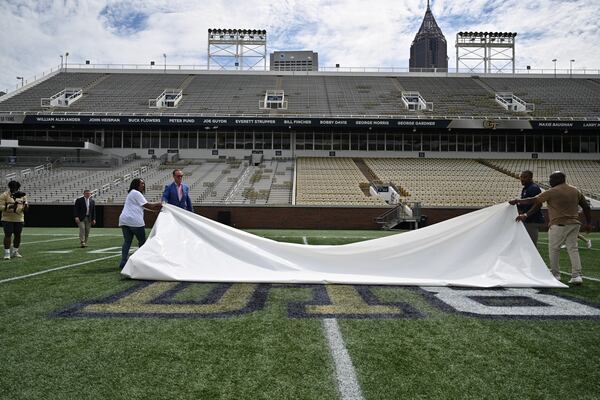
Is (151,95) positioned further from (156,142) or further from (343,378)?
(343,378)

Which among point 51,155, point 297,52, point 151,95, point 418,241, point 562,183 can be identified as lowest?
point 418,241

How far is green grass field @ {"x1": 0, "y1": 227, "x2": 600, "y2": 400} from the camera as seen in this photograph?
8.06 feet

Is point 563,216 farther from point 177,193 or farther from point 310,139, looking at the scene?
point 310,139

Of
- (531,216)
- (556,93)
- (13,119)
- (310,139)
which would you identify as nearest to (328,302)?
(531,216)

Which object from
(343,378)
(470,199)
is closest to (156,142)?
(470,199)

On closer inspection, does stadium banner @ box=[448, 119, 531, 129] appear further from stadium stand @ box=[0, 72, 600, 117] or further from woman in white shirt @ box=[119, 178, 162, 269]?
woman in white shirt @ box=[119, 178, 162, 269]

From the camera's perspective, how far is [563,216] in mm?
6023

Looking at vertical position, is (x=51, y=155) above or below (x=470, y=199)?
above

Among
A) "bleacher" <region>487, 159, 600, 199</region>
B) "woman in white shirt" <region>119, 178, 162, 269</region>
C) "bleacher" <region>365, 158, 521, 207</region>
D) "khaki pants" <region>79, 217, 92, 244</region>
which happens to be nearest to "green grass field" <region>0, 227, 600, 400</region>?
"woman in white shirt" <region>119, 178, 162, 269</region>

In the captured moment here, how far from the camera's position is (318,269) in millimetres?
6145

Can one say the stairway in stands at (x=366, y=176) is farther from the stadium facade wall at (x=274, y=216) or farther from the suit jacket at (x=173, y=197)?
the suit jacket at (x=173, y=197)

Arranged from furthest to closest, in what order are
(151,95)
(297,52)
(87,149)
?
1. (297,52)
2. (151,95)
3. (87,149)

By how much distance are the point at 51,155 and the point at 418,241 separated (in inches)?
1411

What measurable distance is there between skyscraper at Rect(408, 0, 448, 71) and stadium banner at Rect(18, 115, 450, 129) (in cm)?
12699
